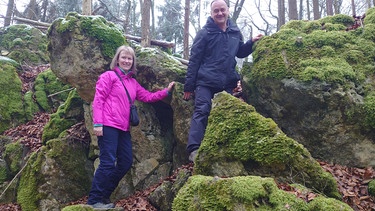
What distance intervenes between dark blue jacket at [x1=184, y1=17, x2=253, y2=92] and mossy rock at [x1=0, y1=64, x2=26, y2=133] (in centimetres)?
652

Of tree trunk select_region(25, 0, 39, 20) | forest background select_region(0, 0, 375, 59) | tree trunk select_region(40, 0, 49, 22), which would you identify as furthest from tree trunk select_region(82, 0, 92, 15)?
tree trunk select_region(40, 0, 49, 22)

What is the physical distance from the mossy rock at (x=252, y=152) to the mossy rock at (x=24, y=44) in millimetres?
11348

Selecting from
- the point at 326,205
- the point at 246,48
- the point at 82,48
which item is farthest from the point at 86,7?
the point at 326,205

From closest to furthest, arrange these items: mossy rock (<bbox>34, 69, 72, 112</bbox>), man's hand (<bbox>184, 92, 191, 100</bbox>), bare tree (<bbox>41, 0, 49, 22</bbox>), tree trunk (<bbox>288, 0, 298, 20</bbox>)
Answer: man's hand (<bbox>184, 92, 191, 100</bbox>) < mossy rock (<bbox>34, 69, 72, 112</bbox>) < tree trunk (<bbox>288, 0, 298, 20</bbox>) < bare tree (<bbox>41, 0, 49, 22</bbox>)

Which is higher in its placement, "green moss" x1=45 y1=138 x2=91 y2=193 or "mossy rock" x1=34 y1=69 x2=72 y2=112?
"mossy rock" x1=34 y1=69 x2=72 y2=112

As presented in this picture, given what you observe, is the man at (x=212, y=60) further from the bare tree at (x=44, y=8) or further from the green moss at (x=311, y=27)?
the bare tree at (x=44, y=8)

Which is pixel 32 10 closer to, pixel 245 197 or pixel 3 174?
pixel 3 174

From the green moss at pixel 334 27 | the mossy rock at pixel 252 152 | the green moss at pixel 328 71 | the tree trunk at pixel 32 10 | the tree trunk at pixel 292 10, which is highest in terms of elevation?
the tree trunk at pixel 32 10

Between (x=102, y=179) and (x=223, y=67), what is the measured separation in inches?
112

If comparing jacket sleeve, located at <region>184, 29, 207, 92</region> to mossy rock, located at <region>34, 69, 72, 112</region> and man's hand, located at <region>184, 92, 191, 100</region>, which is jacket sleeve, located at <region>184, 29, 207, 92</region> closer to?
man's hand, located at <region>184, 92, 191, 100</region>

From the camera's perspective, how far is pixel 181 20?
31.5 metres

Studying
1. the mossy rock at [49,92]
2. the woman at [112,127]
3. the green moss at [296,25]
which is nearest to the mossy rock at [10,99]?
the mossy rock at [49,92]

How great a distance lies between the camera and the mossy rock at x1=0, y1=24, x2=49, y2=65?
13.5 m

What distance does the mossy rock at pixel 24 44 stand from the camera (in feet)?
44.2
